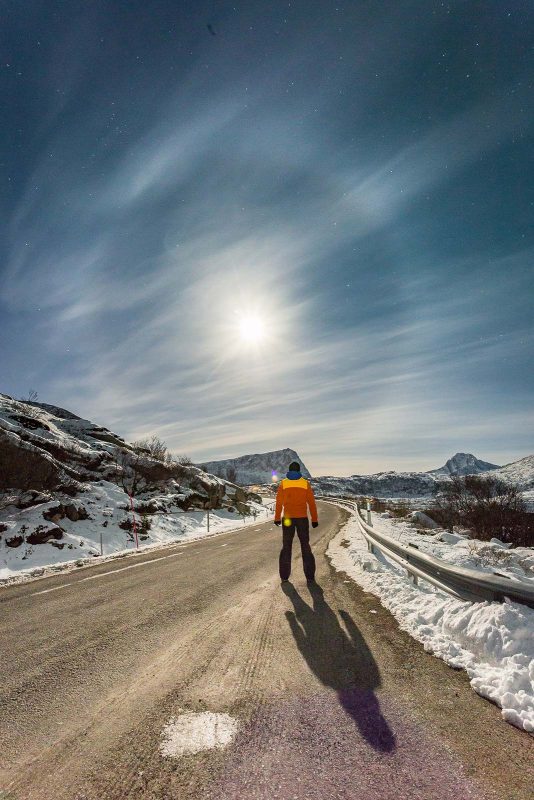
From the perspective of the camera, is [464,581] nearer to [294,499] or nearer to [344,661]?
[344,661]

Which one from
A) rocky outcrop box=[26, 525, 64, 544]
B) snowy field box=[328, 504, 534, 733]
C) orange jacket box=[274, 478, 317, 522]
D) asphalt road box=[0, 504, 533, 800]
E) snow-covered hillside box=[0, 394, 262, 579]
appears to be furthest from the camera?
snow-covered hillside box=[0, 394, 262, 579]

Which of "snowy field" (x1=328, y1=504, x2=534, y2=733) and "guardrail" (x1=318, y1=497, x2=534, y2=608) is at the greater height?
"guardrail" (x1=318, y1=497, x2=534, y2=608)

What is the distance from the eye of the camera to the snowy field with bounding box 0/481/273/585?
38.4ft

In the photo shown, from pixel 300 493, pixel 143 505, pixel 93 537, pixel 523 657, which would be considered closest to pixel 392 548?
pixel 300 493

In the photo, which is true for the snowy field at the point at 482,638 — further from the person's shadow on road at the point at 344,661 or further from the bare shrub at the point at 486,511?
the bare shrub at the point at 486,511

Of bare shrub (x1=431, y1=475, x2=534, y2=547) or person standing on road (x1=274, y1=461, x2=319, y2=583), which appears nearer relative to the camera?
person standing on road (x1=274, y1=461, x2=319, y2=583)

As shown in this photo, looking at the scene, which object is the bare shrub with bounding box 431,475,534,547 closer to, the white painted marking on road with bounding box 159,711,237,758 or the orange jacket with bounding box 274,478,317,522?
the orange jacket with bounding box 274,478,317,522

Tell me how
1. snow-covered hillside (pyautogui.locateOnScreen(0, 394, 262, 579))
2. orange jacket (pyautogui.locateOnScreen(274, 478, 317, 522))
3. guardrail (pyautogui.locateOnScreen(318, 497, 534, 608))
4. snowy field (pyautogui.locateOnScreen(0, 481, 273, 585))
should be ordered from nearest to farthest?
guardrail (pyautogui.locateOnScreen(318, 497, 534, 608)) → orange jacket (pyautogui.locateOnScreen(274, 478, 317, 522)) → snowy field (pyautogui.locateOnScreen(0, 481, 273, 585)) → snow-covered hillside (pyautogui.locateOnScreen(0, 394, 262, 579))

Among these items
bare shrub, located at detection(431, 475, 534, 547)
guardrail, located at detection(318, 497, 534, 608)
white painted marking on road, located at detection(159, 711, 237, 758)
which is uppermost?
guardrail, located at detection(318, 497, 534, 608)

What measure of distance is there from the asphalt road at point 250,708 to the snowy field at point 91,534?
6085mm

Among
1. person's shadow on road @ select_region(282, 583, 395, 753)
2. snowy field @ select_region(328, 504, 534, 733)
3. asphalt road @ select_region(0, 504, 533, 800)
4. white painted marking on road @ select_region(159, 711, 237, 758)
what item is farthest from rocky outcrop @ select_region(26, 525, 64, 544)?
white painted marking on road @ select_region(159, 711, 237, 758)

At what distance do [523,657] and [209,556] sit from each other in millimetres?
9126

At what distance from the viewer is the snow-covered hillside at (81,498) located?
14.3 meters

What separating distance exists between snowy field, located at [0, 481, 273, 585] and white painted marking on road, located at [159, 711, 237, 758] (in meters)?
7.86
